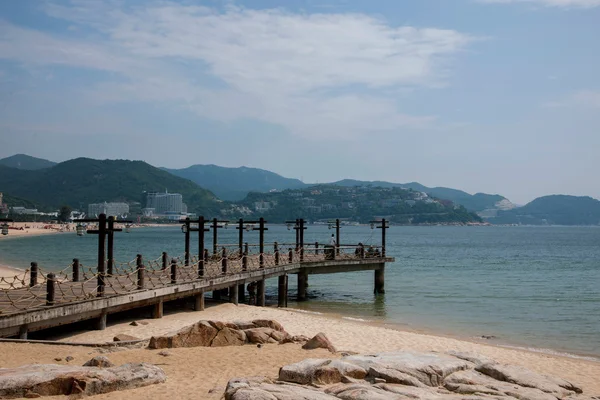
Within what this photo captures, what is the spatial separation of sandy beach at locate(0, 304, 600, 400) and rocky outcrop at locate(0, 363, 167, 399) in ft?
0.72

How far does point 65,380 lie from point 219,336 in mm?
5353

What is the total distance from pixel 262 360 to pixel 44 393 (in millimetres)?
5082

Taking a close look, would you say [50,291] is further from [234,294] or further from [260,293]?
[260,293]

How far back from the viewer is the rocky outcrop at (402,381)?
420 inches

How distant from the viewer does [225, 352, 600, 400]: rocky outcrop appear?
1067cm

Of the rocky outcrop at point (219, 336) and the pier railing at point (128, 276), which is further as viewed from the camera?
the pier railing at point (128, 276)

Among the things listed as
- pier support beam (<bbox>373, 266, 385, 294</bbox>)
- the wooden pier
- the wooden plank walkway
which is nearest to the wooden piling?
the wooden pier

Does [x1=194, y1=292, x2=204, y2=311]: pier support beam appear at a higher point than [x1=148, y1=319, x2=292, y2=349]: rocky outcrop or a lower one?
lower

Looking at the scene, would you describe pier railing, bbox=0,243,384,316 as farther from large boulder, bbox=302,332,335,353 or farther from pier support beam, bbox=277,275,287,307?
large boulder, bbox=302,332,335,353

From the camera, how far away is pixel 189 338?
15570mm

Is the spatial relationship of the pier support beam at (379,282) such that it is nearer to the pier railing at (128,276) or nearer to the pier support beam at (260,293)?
the pier railing at (128,276)

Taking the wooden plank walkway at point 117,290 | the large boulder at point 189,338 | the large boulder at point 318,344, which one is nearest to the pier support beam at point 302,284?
the wooden plank walkway at point 117,290

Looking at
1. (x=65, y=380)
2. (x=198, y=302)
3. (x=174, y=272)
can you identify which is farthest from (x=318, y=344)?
(x=198, y=302)

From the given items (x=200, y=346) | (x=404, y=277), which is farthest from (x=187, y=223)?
(x=404, y=277)
